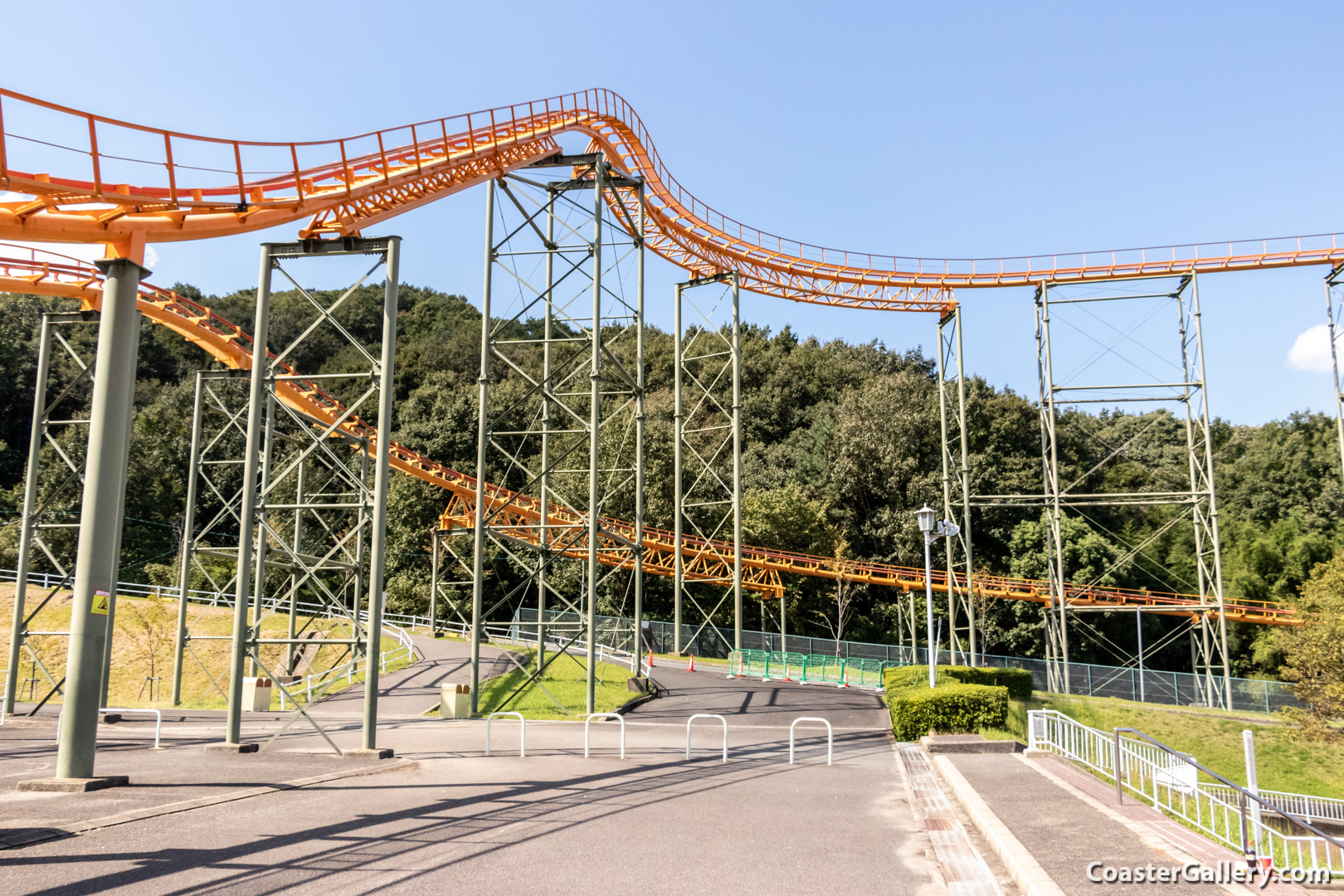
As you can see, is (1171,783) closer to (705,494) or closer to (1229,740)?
(1229,740)

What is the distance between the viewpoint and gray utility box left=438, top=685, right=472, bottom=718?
23453mm

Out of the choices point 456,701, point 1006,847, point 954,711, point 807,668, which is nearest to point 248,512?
point 456,701

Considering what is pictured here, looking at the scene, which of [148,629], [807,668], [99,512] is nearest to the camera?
[99,512]

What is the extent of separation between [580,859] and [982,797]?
5050mm

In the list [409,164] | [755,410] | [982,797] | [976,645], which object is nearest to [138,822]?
[982,797]

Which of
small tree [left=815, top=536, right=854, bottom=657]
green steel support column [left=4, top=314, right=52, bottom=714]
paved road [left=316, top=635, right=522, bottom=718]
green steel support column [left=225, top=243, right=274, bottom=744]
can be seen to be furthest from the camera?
small tree [left=815, top=536, right=854, bottom=657]

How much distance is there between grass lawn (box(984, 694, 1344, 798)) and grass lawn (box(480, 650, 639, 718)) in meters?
12.2

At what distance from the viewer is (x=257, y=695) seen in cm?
2636

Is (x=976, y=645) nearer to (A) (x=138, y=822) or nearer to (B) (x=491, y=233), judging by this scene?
(B) (x=491, y=233)

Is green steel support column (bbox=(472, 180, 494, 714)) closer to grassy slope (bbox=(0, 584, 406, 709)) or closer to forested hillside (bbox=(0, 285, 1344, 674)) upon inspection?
grassy slope (bbox=(0, 584, 406, 709))

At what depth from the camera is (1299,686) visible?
30906mm

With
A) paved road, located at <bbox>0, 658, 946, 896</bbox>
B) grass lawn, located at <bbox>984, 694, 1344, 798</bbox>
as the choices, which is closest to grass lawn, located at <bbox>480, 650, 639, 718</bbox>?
paved road, located at <bbox>0, 658, 946, 896</bbox>

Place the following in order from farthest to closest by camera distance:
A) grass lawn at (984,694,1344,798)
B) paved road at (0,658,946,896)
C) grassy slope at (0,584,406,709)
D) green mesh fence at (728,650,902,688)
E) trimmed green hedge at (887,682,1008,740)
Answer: grassy slope at (0,584,406,709), green mesh fence at (728,650,902,688), grass lawn at (984,694,1344,798), trimmed green hedge at (887,682,1008,740), paved road at (0,658,946,896)

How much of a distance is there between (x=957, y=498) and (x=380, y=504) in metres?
41.7
